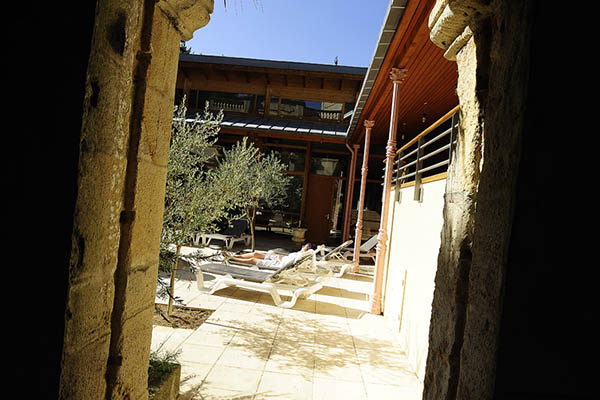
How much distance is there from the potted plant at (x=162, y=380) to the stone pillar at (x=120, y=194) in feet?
2.45

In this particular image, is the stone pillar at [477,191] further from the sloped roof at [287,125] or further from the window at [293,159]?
the window at [293,159]

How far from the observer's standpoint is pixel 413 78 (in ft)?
20.4

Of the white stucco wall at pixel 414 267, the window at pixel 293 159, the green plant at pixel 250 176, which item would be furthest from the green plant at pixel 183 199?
the window at pixel 293 159

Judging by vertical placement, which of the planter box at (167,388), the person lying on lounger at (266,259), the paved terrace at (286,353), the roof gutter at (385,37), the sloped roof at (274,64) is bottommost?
the paved terrace at (286,353)

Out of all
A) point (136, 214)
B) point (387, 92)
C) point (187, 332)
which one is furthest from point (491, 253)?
point (387, 92)

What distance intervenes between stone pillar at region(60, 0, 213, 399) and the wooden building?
11.2 m

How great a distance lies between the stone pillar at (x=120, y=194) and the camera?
1127mm

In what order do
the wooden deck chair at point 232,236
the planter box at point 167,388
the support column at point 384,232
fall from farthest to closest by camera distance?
the wooden deck chair at point 232,236, the support column at point 384,232, the planter box at point 167,388

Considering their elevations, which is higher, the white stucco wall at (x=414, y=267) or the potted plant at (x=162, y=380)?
the white stucco wall at (x=414, y=267)

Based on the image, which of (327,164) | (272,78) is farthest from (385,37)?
(272,78)

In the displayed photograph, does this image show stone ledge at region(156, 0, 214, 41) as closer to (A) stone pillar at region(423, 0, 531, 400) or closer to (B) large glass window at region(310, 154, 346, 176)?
(A) stone pillar at region(423, 0, 531, 400)

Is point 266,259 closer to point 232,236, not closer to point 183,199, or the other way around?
point 232,236

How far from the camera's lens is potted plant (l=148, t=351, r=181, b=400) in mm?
2358

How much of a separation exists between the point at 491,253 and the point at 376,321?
4601 millimetres
